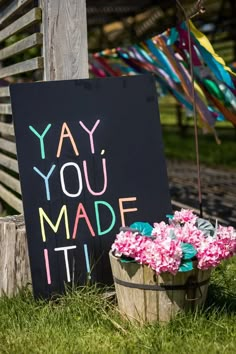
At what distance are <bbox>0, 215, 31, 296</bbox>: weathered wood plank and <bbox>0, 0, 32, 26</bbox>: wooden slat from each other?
1563 mm

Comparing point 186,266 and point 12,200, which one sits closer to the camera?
point 186,266

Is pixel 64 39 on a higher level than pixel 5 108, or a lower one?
higher

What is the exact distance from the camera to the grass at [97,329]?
287cm

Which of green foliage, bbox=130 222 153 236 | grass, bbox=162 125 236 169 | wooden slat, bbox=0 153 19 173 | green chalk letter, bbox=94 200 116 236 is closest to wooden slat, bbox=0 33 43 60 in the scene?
wooden slat, bbox=0 153 19 173

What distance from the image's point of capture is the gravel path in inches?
254

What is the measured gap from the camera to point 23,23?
14.6 feet

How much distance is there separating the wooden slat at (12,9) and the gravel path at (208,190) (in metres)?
2.42

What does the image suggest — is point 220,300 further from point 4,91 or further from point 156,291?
point 4,91

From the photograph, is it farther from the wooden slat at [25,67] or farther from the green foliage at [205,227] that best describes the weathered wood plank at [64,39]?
the green foliage at [205,227]

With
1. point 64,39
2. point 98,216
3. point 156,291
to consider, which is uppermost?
point 64,39

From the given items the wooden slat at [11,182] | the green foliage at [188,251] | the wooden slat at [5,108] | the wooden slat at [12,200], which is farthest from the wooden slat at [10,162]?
the green foliage at [188,251]

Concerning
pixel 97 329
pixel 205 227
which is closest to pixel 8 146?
pixel 205 227

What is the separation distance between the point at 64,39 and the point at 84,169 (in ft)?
2.57

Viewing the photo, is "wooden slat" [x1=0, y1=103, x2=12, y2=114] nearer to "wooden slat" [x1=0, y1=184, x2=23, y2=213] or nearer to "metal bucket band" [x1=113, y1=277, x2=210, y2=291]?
"wooden slat" [x1=0, y1=184, x2=23, y2=213]
